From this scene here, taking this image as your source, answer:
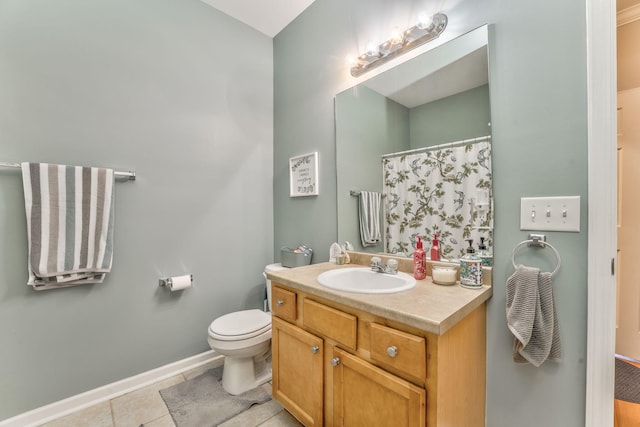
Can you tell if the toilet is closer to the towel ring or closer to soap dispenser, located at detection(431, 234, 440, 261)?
soap dispenser, located at detection(431, 234, 440, 261)

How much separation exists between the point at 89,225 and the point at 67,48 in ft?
3.38

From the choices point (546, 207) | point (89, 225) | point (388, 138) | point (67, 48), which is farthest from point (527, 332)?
point (67, 48)

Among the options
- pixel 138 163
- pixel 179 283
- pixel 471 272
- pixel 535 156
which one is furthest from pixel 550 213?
pixel 138 163

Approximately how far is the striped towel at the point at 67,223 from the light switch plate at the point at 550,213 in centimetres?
215

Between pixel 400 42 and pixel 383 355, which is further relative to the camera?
pixel 400 42

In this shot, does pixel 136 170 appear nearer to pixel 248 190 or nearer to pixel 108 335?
pixel 248 190

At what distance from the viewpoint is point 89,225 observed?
60.7 inches

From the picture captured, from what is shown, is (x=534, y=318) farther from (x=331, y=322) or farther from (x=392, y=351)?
(x=331, y=322)

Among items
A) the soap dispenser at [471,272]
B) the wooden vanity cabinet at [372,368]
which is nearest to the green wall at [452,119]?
the soap dispenser at [471,272]

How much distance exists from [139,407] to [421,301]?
176cm

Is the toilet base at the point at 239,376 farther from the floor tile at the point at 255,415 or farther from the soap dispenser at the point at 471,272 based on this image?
the soap dispenser at the point at 471,272

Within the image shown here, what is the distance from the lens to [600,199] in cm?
92

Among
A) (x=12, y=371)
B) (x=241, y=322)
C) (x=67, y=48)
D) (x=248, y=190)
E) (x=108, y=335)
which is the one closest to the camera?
(x=12, y=371)

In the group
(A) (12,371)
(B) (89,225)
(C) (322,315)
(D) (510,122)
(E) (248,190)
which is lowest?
(A) (12,371)
